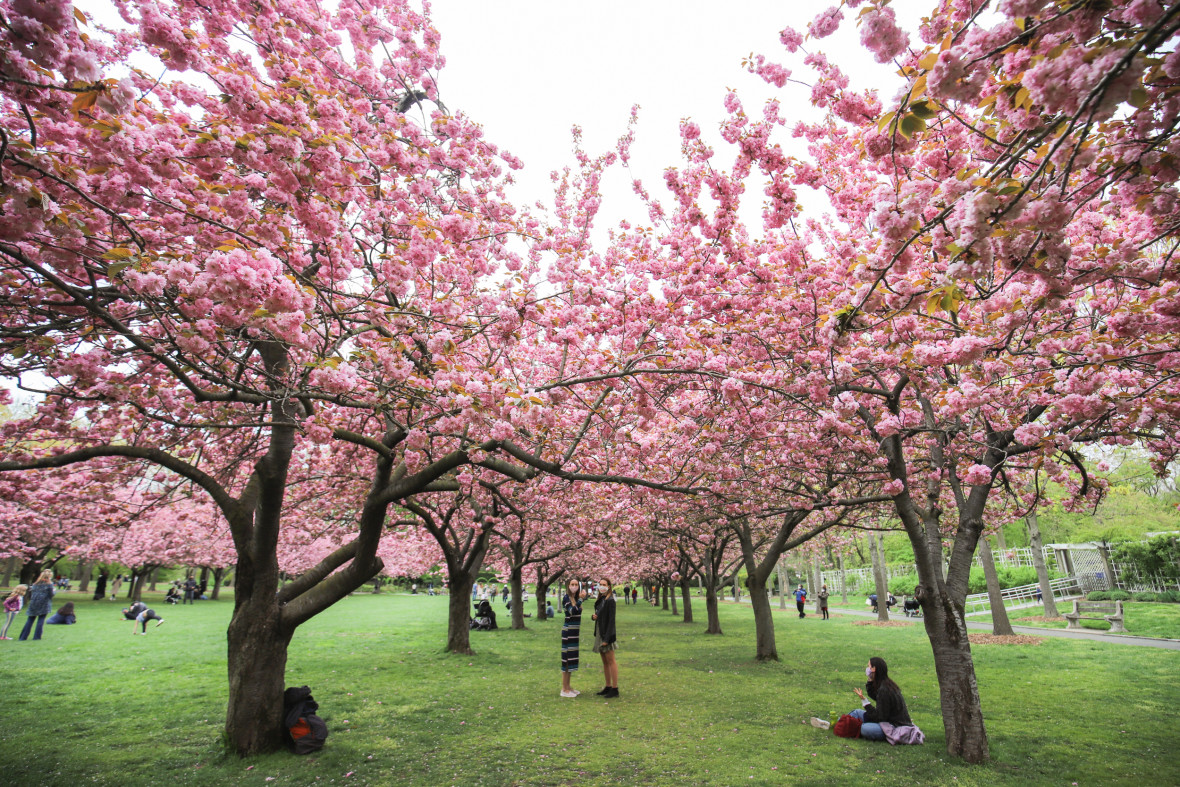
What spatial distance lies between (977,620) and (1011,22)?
27.7m

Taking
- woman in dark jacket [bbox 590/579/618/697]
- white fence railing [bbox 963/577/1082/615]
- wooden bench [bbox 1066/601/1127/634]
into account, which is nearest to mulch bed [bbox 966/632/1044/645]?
wooden bench [bbox 1066/601/1127/634]

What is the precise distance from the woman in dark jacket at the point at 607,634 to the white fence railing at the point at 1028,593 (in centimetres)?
2609

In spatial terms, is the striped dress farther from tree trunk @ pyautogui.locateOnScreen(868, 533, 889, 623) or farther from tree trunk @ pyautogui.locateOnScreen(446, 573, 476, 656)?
tree trunk @ pyautogui.locateOnScreen(868, 533, 889, 623)

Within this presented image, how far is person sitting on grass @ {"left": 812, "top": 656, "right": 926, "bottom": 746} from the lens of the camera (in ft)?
21.6

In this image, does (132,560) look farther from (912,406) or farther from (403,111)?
(912,406)

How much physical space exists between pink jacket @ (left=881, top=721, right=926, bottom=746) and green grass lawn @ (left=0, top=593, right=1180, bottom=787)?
0.21m

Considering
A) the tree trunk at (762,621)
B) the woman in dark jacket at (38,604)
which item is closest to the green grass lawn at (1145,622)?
the tree trunk at (762,621)

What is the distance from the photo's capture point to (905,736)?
654 cm

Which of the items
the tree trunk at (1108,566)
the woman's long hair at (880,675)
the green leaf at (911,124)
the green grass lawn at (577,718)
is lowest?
the green grass lawn at (577,718)

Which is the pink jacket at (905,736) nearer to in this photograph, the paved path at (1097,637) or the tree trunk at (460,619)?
the tree trunk at (460,619)

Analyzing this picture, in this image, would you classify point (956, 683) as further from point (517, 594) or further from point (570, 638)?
point (517, 594)


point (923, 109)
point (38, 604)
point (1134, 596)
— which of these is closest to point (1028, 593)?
point (1134, 596)

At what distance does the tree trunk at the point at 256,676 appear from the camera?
587 centimetres

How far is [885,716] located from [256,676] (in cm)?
750
